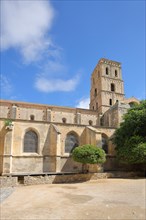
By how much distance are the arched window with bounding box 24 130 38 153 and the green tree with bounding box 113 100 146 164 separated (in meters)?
10.8

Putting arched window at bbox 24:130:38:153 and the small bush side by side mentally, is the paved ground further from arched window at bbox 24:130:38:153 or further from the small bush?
arched window at bbox 24:130:38:153

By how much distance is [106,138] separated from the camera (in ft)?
96.8

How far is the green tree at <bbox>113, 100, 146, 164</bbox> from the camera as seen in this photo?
74.3ft

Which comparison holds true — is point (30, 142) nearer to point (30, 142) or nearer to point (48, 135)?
point (30, 142)

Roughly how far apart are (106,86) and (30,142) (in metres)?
22.9

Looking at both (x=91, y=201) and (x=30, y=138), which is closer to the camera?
(x=91, y=201)

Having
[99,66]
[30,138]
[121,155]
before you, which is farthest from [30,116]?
[99,66]

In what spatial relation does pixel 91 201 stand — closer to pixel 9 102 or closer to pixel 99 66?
pixel 9 102

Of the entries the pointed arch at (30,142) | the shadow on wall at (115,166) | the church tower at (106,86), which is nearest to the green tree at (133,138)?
the shadow on wall at (115,166)

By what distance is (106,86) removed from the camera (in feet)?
137

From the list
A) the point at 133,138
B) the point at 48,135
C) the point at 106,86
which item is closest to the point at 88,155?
the point at 133,138

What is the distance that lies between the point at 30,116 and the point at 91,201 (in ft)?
78.6

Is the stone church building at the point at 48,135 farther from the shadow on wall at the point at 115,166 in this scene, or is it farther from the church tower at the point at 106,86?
the church tower at the point at 106,86

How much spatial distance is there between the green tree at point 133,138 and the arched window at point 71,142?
215 inches
